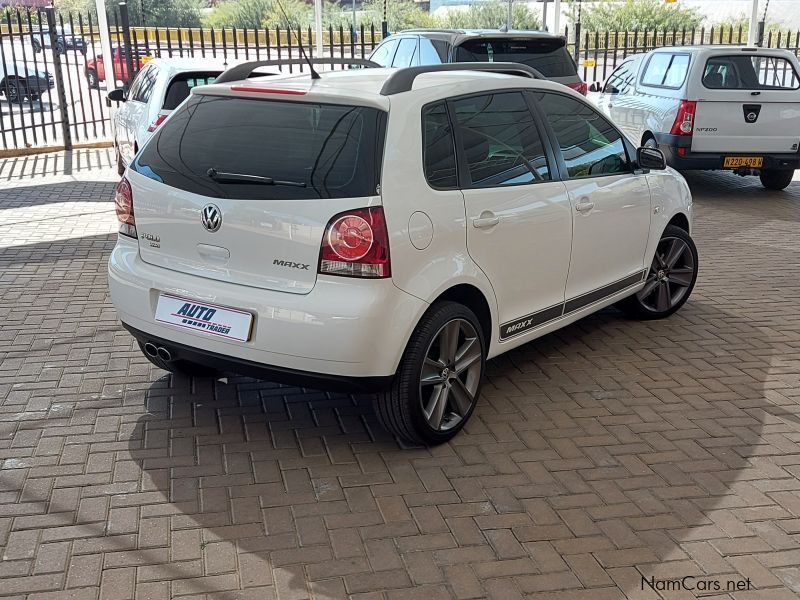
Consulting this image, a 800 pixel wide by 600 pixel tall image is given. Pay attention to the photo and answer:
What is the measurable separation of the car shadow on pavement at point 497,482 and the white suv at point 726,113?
6.10 m

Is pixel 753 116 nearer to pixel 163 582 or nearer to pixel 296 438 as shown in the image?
pixel 296 438

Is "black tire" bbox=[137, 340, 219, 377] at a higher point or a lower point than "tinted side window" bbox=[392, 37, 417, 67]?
lower

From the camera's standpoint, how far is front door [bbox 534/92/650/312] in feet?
16.7

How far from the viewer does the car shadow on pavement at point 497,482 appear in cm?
337

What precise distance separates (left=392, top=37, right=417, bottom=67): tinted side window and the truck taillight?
777cm

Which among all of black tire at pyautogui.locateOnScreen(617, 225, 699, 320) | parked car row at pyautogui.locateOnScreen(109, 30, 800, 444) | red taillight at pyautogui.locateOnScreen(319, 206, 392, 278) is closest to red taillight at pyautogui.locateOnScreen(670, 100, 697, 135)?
black tire at pyautogui.locateOnScreen(617, 225, 699, 320)

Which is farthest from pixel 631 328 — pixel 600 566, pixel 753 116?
pixel 753 116

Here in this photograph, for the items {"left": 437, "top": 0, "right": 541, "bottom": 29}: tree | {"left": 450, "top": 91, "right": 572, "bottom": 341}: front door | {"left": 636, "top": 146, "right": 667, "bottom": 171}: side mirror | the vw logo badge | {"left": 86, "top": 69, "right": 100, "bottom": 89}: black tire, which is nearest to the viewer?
the vw logo badge

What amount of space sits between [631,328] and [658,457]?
80.9 inches

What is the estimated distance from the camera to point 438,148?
166 inches

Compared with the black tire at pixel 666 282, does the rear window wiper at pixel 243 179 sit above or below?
above

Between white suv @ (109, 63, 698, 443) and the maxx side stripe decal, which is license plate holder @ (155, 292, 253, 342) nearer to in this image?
white suv @ (109, 63, 698, 443)

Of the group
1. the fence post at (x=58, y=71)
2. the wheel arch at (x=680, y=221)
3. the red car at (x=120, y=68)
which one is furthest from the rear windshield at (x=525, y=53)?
the red car at (x=120, y=68)

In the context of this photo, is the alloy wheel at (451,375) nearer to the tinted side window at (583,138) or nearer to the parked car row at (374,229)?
the parked car row at (374,229)
